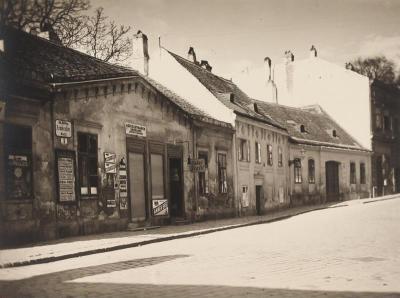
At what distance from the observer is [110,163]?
1783 cm

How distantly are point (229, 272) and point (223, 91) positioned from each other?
23.4m

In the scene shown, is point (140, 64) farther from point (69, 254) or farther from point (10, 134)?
point (69, 254)

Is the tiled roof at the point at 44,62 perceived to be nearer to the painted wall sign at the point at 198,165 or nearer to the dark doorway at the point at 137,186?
the dark doorway at the point at 137,186

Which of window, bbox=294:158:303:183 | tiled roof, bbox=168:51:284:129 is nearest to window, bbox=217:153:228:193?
tiled roof, bbox=168:51:284:129

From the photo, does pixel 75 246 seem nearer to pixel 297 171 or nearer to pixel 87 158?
pixel 87 158

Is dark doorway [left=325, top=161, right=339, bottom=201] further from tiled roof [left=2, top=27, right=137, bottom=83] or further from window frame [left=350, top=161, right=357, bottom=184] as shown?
tiled roof [left=2, top=27, right=137, bottom=83]

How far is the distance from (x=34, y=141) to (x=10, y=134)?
85 centimetres

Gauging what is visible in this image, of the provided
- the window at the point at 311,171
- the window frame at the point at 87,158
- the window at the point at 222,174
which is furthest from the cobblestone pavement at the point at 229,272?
the window at the point at 311,171

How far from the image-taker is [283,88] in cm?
4575

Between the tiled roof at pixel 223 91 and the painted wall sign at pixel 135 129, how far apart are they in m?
8.07

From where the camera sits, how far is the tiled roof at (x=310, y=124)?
3762cm

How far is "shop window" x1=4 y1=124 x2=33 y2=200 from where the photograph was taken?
13.8 m

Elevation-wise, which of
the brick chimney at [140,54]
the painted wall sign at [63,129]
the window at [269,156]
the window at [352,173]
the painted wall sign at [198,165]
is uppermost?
the brick chimney at [140,54]

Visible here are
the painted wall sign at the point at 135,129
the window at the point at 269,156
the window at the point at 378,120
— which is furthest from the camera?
the window at the point at 378,120
